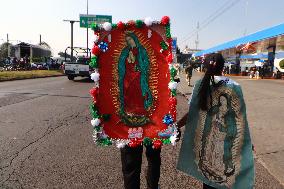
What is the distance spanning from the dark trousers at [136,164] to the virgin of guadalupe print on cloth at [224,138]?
0.43 meters

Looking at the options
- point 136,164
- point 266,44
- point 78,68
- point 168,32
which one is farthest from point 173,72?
point 266,44

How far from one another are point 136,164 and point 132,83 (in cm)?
77

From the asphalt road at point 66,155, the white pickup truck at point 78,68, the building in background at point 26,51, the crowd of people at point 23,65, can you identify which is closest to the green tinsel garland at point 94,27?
the asphalt road at point 66,155

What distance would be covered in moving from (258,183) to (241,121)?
1.97 metres

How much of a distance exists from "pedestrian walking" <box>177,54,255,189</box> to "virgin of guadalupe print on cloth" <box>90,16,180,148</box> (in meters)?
0.28

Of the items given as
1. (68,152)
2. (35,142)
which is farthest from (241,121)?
(35,142)

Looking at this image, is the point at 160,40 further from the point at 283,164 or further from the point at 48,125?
the point at 48,125

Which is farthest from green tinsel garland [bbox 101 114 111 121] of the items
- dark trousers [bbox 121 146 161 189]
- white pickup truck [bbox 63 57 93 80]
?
white pickup truck [bbox 63 57 93 80]

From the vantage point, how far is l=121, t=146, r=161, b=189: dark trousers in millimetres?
3336

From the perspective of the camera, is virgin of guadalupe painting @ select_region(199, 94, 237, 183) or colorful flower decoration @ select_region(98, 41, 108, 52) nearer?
virgin of guadalupe painting @ select_region(199, 94, 237, 183)

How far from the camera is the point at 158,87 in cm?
337

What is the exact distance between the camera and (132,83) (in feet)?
11.0

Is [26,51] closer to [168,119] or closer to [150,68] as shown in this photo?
[150,68]

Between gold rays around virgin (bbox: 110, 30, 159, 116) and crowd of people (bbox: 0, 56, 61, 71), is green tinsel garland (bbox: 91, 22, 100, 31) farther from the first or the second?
crowd of people (bbox: 0, 56, 61, 71)
